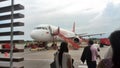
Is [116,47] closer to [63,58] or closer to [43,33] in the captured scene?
[63,58]

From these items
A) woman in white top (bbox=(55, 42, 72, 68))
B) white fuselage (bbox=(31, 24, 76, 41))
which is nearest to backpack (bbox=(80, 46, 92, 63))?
woman in white top (bbox=(55, 42, 72, 68))

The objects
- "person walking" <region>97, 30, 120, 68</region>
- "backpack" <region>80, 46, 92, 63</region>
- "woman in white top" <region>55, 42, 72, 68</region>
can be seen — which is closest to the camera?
"person walking" <region>97, 30, 120, 68</region>

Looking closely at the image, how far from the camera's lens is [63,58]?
7.52 metres

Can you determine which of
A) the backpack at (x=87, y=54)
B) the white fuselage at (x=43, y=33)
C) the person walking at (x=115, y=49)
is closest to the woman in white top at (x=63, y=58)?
the backpack at (x=87, y=54)

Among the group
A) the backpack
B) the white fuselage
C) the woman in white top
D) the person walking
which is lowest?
the white fuselage

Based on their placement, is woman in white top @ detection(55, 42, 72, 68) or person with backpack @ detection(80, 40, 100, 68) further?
person with backpack @ detection(80, 40, 100, 68)

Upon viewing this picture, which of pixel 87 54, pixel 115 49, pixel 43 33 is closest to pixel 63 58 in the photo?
pixel 87 54

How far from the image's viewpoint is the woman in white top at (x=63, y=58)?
24.5 feet

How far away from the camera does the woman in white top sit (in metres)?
7.46

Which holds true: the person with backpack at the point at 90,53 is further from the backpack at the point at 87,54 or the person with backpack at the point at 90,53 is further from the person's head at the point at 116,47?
the person's head at the point at 116,47

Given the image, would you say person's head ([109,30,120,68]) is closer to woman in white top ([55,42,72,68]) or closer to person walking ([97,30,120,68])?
person walking ([97,30,120,68])

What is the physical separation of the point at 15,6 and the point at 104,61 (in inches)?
68.5

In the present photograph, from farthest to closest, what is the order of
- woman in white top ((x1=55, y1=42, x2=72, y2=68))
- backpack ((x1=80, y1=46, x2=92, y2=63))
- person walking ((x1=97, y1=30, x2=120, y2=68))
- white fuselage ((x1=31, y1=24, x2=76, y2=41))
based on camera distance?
white fuselage ((x1=31, y1=24, x2=76, y2=41))
backpack ((x1=80, y1=46, x2=92, y2=63))
woman in white top ((x1=55, y1=42, x2=72, y2=68))
person walking ((x1=97, y1=30, x2=120, y2=68))

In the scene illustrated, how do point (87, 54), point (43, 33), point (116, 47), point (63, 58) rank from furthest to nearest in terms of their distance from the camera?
point (43, 33), point (87, 54), point (63, 58), point (116, 47)
